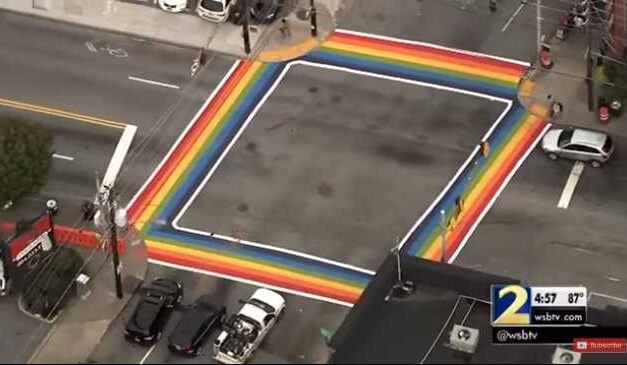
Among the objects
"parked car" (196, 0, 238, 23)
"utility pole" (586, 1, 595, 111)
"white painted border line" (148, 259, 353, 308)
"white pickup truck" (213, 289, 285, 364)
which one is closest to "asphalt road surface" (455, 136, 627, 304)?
"utility pole" (586, 1, 595, 111)

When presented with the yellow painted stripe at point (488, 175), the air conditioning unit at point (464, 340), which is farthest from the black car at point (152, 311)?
the air conditioning unit at point (464, 340)

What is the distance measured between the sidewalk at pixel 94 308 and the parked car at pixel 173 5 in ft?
48.3

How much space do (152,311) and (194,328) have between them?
1.94 metres

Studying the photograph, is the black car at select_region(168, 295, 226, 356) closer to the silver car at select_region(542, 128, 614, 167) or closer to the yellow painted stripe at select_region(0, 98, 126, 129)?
the yellow painted stripe at select_region(0, 98, 126, 129)

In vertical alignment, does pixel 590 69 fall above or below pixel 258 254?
above

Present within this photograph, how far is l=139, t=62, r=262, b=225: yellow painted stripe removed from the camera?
61.9m

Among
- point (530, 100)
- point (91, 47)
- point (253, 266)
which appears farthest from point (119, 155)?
point (530, 100)

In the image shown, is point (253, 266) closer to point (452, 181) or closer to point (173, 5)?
point (452, 181)

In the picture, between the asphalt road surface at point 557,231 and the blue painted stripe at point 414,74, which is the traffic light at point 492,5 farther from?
the asphalt road surface at point 557,231

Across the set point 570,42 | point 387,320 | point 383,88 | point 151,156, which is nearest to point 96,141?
point 151,156

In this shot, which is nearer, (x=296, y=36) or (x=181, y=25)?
(x=296, y=36)

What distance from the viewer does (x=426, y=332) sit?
167 feet

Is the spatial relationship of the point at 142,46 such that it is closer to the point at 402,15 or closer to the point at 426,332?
the point at 402,15

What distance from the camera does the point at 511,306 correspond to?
49469 millimetres
